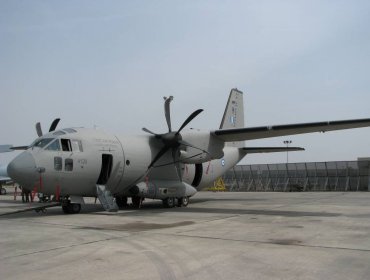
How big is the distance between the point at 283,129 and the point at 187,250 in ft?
38.4

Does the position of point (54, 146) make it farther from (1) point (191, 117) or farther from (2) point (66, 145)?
(1) point (191, 117)

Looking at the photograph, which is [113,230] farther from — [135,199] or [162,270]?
[135,199]

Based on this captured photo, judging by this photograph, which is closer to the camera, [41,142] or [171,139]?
[41,142]

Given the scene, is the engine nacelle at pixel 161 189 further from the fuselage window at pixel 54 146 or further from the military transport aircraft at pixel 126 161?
→ the fuselage window at pixel 54 146

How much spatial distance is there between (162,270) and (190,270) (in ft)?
1.51

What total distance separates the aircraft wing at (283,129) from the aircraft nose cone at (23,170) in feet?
29.4

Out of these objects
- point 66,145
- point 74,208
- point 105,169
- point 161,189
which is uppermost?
point 66,145

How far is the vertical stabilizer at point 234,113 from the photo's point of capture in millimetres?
25828

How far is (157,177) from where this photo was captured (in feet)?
66.8

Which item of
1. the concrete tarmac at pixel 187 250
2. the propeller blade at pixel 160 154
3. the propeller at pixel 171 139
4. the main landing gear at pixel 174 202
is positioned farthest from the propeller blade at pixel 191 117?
the concrete tarmac at pixel 187 250

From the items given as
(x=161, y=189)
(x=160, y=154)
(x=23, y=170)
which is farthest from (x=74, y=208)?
(x=160, y=154)

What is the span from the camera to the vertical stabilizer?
2583 centimetres

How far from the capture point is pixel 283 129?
61.5 feet

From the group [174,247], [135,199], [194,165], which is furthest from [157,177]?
[174,247]
